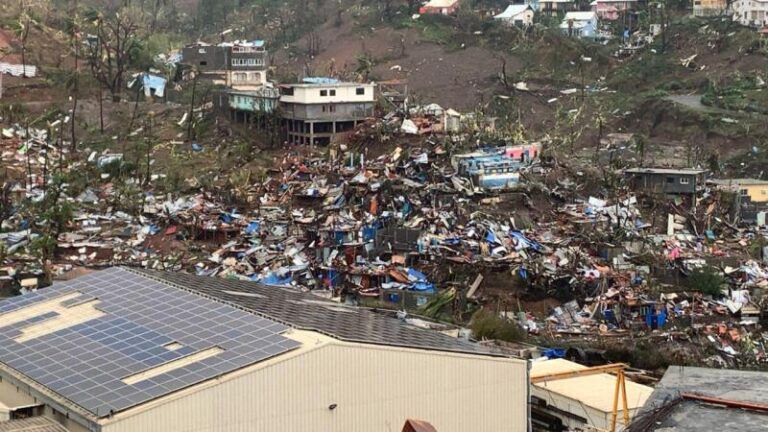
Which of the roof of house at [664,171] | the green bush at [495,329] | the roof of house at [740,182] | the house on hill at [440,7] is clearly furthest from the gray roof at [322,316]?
the house on hill at [440,7]

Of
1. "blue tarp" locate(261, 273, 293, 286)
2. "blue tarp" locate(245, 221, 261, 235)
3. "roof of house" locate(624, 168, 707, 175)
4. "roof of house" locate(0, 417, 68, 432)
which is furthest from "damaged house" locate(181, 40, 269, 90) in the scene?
"roof of house" locate(0, 417, 68, 432)

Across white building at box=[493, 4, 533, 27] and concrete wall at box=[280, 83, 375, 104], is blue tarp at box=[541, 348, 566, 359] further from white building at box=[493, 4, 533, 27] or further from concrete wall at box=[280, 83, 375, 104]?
white building at box=[493, 4, 533, 27]

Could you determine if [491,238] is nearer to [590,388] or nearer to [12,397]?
[590,388]

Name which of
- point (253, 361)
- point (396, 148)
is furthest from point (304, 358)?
point (396, 148)

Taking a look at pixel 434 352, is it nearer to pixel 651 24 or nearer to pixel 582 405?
pixel 582 405

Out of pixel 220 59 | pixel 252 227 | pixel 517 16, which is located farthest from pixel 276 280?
pixel 517 16

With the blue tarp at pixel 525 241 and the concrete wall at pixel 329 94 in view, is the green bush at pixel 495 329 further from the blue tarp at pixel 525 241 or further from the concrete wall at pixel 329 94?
the concrete wall at pixel 329 94
